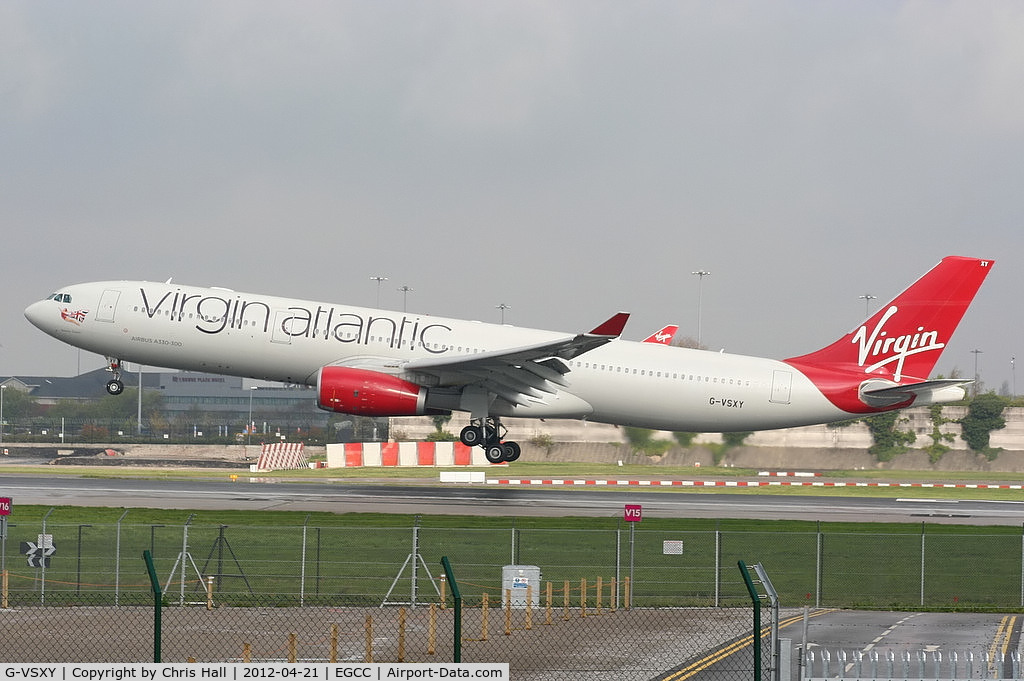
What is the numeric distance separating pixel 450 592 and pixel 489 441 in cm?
2162

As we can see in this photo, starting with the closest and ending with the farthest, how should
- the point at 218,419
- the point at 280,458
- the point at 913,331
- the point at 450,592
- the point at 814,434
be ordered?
the point at 450,592 < the point at 913,331 < the point at 814,434 < the point at 280,458 < the point at 218,419

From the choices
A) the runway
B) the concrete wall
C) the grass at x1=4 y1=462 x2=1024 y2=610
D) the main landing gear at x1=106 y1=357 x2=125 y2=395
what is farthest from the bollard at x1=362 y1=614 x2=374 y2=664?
the concrete wall

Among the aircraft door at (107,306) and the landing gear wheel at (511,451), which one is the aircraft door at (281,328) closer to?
the aircraft door at (107,306)

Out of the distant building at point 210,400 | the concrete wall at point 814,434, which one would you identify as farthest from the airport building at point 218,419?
the concrete wall at point 814,434

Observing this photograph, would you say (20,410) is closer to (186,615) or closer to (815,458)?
(815,458)

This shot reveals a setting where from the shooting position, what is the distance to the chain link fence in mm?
18312

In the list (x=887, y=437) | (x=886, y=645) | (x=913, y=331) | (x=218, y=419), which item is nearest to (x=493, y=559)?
(x=886, y=645)

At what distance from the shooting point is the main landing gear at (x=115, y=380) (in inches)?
1850

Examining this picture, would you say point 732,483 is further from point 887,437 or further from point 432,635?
point 432,635

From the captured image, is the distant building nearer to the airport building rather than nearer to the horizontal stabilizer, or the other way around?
the airport building

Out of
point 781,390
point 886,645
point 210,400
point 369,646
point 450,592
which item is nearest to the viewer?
point 369,646

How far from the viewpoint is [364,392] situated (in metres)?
42.6

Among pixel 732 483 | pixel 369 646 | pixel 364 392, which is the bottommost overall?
pixel 732 483

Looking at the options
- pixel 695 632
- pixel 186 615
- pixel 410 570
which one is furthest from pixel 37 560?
pixel 695 632
